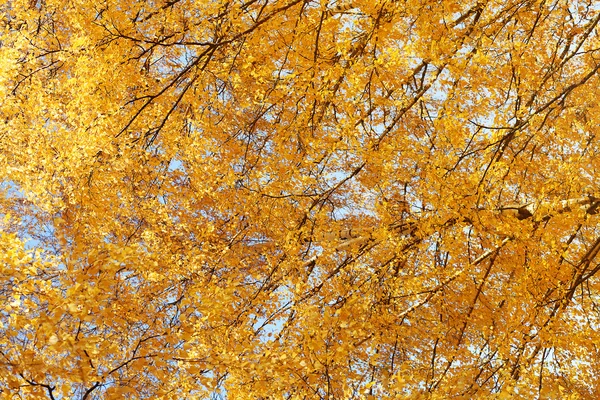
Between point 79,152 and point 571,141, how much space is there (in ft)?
22.7

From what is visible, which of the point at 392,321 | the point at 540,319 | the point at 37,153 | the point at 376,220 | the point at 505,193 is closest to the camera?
the point at 540,319

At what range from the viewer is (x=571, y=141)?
8.23 metres

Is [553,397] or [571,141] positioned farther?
[571,141]

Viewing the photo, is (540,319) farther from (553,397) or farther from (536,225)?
(553,397)

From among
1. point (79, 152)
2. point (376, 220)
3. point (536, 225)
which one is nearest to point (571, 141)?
point (376, 220)

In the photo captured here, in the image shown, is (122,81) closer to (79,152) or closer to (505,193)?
(79,152)

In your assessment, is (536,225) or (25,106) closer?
(536,225)

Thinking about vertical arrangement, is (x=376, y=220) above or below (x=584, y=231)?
above

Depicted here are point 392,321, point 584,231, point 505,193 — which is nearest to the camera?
point 392,321

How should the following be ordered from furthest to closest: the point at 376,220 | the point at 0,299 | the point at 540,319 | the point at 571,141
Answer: the point at 376,220, the point at 571,141, the point at 540,319, the point at 0,299

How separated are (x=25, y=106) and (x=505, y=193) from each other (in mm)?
5877

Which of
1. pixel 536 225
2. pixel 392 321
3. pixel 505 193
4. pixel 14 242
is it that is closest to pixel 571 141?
pixel 505 193

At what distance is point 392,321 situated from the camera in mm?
4242

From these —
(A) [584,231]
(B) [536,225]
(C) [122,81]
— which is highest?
(C) [122,81]
